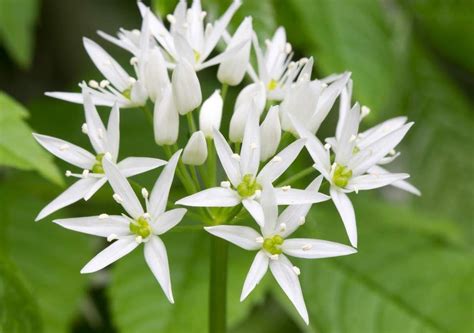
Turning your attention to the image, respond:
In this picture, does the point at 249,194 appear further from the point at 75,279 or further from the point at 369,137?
the point at 75,279

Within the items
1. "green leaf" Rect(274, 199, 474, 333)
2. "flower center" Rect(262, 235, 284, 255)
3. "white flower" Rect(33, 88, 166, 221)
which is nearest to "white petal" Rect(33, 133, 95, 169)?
"white flower" Rect(33, 88, 166, 221)

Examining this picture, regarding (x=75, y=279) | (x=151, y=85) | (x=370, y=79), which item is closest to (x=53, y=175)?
(x=151, y=85)

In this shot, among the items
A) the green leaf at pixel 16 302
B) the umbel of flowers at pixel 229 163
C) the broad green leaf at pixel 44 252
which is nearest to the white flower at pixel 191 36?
the umbel of flowers at pixel 229 163

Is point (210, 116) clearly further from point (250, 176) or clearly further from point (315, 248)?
point (315, 248)

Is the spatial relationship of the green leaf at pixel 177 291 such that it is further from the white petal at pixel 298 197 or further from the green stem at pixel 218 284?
the white petal at pixel 298 197

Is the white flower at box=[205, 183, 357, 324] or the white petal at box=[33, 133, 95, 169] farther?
the white petal at box=[33, 133, 95, 169]

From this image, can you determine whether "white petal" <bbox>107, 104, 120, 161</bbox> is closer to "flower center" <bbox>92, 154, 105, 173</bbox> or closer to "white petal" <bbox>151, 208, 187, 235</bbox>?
"flower center" <bbox>92, 154, 105, 173</bbox>
